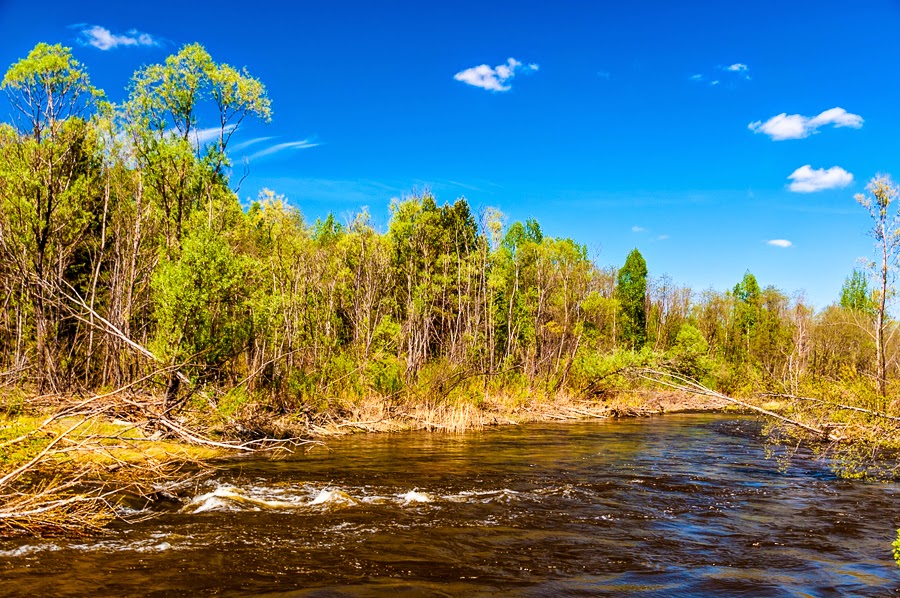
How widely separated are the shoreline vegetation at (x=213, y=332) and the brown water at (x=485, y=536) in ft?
4.01

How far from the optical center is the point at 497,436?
81.3ft

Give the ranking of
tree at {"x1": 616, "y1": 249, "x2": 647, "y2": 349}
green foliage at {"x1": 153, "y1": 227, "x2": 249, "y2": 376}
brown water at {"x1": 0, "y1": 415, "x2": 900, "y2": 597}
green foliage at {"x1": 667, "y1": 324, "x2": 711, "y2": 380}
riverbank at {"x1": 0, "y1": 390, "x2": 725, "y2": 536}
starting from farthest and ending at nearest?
tree at {"x1": 616, "y1": 249, "x2": 647, "y2": 349}, green foliage at {"x1": 667, "y1": 324, "x2": 711, "y2": 380}, green foliage at {"x1": 153, "y1": 227, "x2": 249, "y2": 376}, riverbank at {"x1": 0, "y1": 390, "x2": 725, "y2": 536}, brown water at {"x1": 0, "y1": 415, "x2": 900, "y2": 597}

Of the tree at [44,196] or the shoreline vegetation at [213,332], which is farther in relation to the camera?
the tree at [44,196]

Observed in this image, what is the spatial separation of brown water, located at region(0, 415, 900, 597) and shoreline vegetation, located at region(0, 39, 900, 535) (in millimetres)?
1223

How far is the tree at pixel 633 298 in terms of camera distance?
6500cm

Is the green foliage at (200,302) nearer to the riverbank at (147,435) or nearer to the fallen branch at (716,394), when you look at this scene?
the riverbank at (147,435)

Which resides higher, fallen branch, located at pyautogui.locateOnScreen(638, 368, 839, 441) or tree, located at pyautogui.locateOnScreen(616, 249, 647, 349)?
tree, located at pyautogui.locateOnScreen(616, 249, 647, 349)

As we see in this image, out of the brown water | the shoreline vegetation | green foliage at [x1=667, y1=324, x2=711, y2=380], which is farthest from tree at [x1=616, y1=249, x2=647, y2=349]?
the brown water

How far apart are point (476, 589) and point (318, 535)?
3.26 metres

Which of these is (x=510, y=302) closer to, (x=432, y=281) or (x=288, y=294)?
(x=432, y=281)

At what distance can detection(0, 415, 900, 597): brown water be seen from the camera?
8031 mm

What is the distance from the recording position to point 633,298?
218ft

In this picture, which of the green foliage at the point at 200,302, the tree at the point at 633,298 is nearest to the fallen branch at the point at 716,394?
the green foliage at the point at 200,302

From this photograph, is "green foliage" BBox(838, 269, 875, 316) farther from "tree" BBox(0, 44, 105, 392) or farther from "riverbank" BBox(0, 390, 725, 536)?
"tree" BBox(0, 44, 105, 392)
